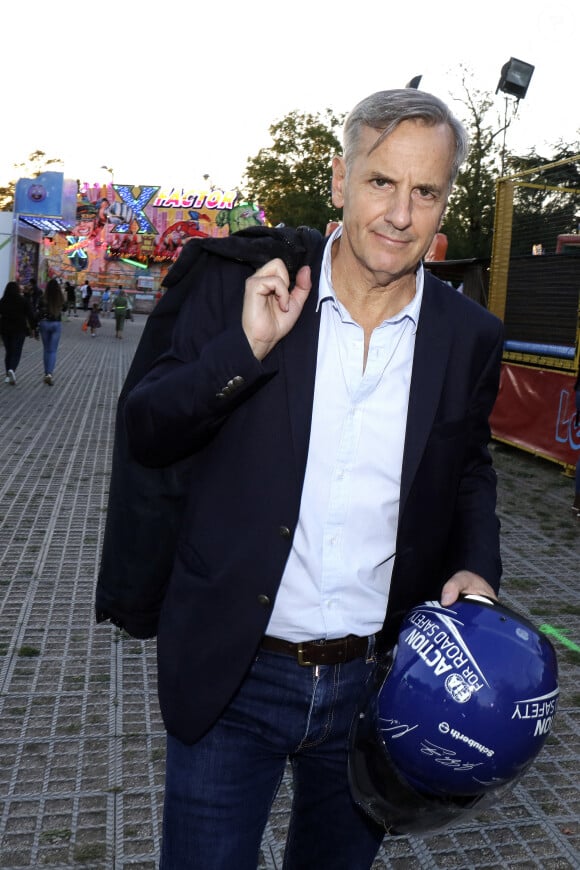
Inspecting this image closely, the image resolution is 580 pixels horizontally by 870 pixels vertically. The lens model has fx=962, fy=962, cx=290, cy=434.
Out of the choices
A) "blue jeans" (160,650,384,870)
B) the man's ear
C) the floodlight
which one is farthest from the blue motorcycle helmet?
the floodlight

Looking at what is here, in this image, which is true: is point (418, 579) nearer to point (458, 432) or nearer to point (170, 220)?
point (458, 432)

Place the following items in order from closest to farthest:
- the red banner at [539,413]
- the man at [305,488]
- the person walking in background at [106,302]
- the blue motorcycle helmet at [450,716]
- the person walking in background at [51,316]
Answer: the blue motorcycle helmet at [450,716]
the man at [305,488]
the red banner at [539,413]
the person walking in background at [51,316]
the person walking in background at [106,302]

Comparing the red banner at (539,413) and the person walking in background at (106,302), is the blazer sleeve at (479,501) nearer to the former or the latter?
the red banner at (539,413)

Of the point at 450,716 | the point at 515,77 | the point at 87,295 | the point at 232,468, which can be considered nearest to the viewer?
the point at 450,716

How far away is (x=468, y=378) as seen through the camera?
2.12 metres

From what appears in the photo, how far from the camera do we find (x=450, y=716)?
1.75 m

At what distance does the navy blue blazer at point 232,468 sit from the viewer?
1.79 metres

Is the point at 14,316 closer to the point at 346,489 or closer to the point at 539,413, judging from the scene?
the point at 539,413

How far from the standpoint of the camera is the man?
1.87 meters

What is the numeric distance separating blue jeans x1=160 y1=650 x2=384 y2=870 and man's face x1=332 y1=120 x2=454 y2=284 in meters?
0.84

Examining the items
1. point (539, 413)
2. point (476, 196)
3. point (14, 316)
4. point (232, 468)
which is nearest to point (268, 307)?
point (232, 468)

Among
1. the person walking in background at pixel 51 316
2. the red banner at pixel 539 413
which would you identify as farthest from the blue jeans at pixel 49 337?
the red banner at pixel 539 413

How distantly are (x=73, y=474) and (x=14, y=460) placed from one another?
0.88m

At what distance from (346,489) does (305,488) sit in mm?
84
